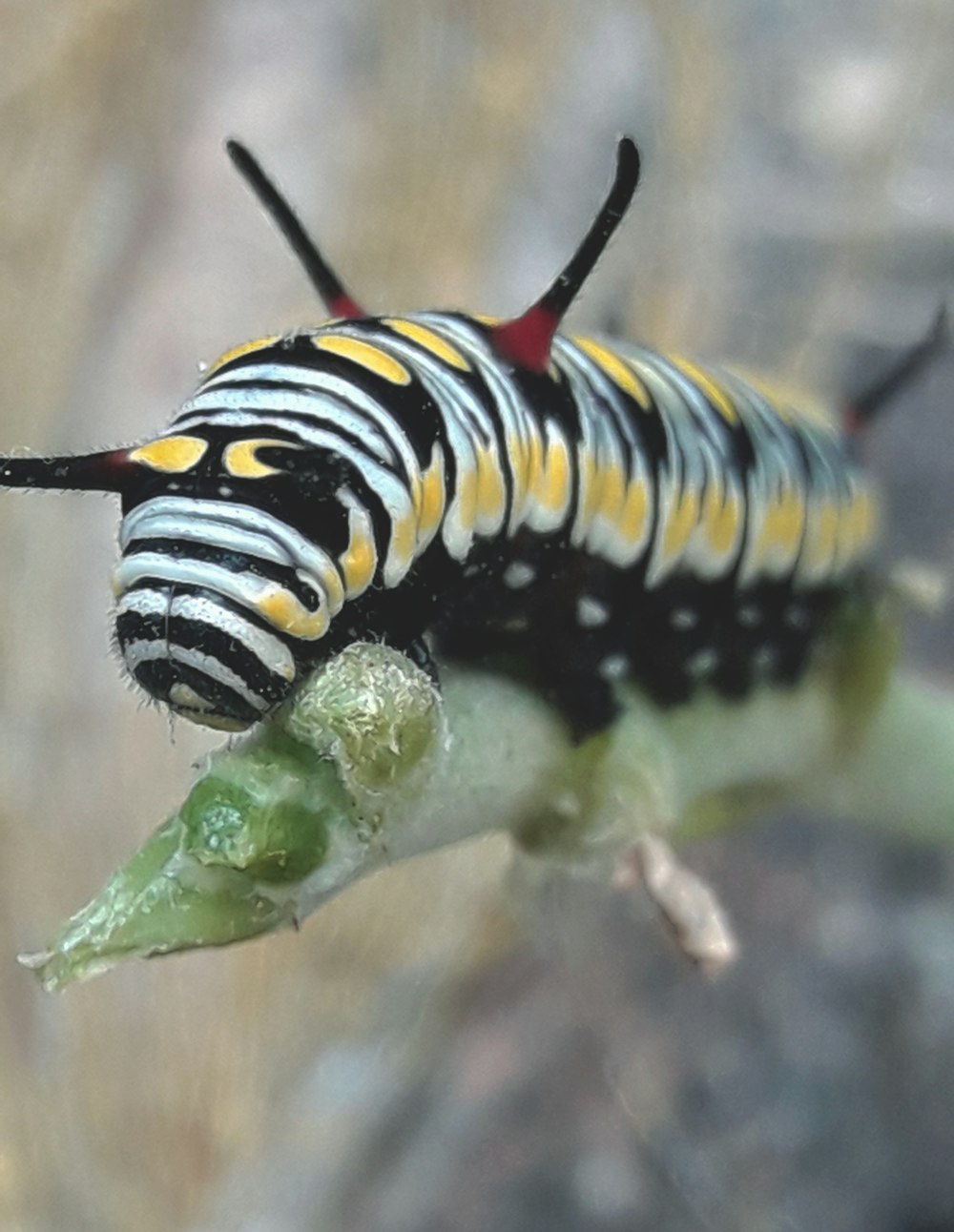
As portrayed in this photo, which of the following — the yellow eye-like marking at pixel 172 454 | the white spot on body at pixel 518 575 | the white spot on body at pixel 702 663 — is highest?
the yellow eye-like marking at pixel 172 454

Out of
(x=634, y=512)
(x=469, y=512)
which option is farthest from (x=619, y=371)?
(x=469, y=512)

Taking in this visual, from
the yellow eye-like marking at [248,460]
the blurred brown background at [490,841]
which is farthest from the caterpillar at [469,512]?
the blurred brown background at [490,841]

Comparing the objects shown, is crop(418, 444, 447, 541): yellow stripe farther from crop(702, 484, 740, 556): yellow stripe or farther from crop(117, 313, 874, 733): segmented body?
crop(702, 484, 740, 556): yellow stripe

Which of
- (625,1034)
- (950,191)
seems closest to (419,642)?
(625,1034)

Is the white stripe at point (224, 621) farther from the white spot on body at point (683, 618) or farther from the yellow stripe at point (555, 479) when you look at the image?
the white spot on body at point (683, 618)

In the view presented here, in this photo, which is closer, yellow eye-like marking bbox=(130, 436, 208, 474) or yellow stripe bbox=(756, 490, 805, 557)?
yellow eye-like marking bbox=(130, 436, 208, 474)

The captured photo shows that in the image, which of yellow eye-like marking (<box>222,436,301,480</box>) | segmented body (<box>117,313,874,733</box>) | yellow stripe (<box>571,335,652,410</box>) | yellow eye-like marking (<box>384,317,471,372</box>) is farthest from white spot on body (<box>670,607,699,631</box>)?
yellow eye-like marking (<box>222,436,301,480</box>)
